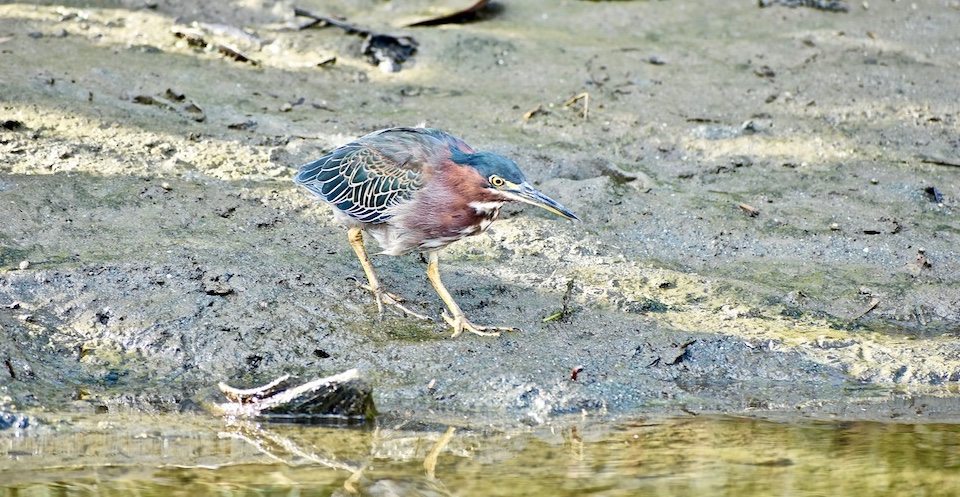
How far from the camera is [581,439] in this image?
453 cm

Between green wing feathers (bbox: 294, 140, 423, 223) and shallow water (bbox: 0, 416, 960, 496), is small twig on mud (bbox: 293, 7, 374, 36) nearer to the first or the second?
green wing feathers (bbox: 294, 140, 423, 223)

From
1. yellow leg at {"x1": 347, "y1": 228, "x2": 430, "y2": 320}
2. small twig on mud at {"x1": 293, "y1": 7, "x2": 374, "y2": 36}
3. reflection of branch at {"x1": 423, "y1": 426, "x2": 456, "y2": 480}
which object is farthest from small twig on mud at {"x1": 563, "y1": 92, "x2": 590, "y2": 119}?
reflection of branch at {"x1": 423, "y1": 426, "x2": 456, "y2": 480}

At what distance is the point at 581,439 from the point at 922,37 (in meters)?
6.43

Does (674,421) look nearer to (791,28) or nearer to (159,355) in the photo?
(159,355)

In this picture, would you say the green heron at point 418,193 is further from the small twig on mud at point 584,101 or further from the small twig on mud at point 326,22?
the small twig on mud at point 326,22

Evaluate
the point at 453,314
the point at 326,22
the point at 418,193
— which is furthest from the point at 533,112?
the point at 453,314

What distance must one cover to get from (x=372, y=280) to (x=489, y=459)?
1.57 metres

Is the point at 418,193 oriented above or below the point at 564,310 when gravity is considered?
above

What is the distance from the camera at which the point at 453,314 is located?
5.43 metres

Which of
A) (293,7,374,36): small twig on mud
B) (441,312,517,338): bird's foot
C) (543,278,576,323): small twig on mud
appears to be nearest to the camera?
(441,312,517,338): bird's foot

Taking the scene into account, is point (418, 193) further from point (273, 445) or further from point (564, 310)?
point (273, 445)

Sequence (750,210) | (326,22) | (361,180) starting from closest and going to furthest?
(361,180)
(750,210)
(326,22)

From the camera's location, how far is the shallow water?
4.04 meters

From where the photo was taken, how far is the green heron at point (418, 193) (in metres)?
5.14
